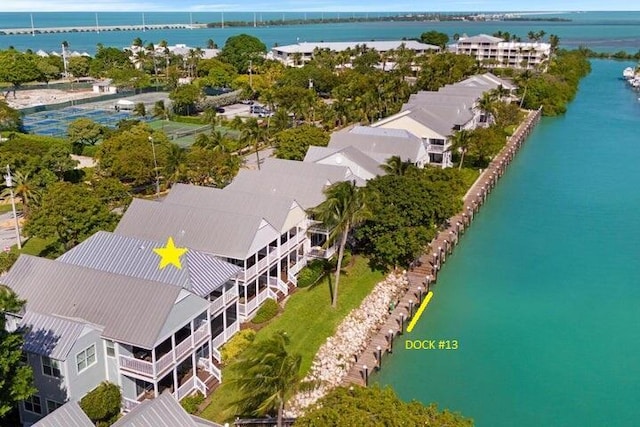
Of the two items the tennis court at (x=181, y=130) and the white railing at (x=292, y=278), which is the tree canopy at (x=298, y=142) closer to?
the tennis court at (x=181, y=130)

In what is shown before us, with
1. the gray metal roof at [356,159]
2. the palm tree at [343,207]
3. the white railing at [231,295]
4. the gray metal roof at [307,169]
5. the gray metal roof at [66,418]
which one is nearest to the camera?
the gray metal roof at [66,418]

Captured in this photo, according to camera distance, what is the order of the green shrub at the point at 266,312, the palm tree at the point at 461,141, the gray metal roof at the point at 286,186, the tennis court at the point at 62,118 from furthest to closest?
the tennis court at the point at 62,118 → the palm tree at the point at 461,141 → the gray metal roof at the point at 286,186 → the green shrub at the point at 266,312

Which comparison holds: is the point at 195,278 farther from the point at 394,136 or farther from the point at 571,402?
the point at 394,136

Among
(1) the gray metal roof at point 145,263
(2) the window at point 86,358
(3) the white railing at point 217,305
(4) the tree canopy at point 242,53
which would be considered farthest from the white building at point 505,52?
(2) the window at point 86,358

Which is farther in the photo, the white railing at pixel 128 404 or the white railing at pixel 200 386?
the white railing at pixel 200 386

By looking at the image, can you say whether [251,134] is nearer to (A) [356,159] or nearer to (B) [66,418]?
(A) [356,159]

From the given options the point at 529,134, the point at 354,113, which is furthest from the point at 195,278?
the point at 529,134

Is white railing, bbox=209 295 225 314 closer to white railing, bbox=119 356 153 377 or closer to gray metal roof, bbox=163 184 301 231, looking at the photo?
white railing, bbox=119 356 153 377
